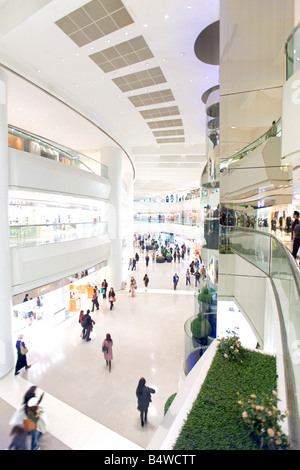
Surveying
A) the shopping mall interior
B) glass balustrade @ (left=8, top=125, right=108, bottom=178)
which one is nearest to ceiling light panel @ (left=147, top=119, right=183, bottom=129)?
the shopping mall interior

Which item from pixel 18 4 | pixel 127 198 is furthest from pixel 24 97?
pixel 127 198

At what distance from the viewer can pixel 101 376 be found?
6.62m

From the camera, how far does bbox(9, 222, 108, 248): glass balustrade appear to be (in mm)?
7414

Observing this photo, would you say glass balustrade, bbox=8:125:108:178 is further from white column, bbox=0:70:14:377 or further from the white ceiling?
the white ceiling

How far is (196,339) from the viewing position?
22.1 ft

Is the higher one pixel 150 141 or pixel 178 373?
pixel 150 141

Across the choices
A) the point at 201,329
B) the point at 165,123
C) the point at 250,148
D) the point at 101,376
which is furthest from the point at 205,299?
the point at 165,123

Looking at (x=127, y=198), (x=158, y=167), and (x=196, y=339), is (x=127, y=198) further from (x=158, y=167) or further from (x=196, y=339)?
(x=196, y=339)

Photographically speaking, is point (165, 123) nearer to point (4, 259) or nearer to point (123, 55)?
point (123, 55)

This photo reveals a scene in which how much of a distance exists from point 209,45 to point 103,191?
8.18 metres

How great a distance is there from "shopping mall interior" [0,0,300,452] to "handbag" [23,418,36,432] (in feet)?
0.68

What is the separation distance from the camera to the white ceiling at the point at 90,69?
537cm

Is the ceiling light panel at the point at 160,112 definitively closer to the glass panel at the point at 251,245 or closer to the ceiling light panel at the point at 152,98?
the ceiling light panel at the point at 152,98
